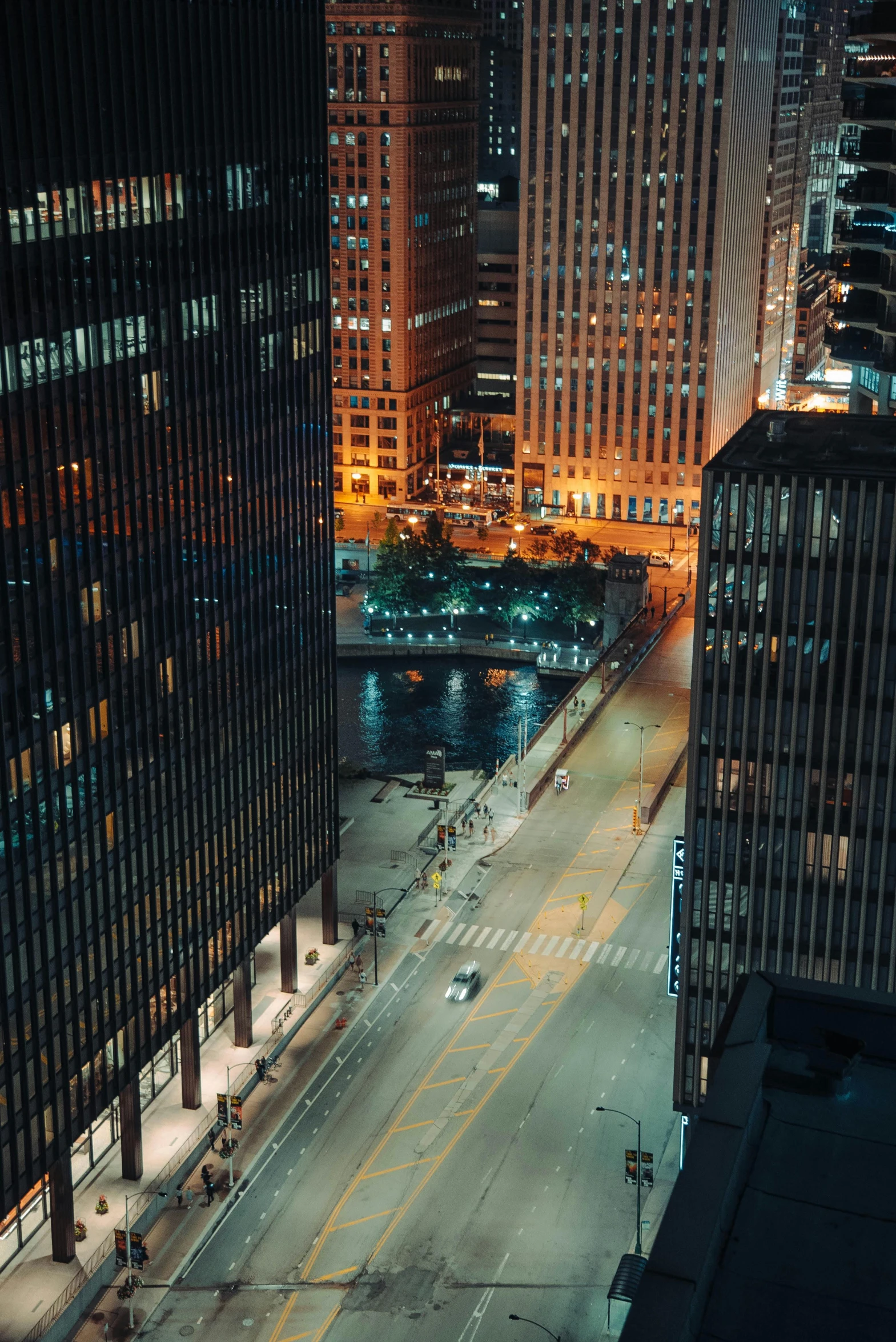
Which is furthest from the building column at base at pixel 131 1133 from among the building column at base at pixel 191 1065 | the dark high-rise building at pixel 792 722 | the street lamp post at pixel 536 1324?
the dark high-rise building at pixel 792 722

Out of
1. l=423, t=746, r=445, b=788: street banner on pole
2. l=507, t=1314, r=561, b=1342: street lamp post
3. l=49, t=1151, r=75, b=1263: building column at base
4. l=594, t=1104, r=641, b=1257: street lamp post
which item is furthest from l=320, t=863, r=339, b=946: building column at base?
l=507, t=1314, r=561, b=1342: street lamp post

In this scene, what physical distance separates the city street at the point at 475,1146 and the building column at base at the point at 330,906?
7.03m

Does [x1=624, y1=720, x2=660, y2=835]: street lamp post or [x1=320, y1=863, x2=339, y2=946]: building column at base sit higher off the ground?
[x1=320, y1=863, x2=339, y2=946]: building column at base

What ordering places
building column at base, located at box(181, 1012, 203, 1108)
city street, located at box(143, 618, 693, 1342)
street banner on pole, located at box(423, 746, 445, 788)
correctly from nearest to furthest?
city street, located at box(143, 618, 693, 1342) → building column at base, located at box(181, 1012, 203, 1108) → street banner on pole, located at box(423, 746, 445, 788)

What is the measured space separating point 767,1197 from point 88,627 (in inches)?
2888

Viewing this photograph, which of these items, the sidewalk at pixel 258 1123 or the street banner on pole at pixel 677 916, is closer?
the sidewalk at pixel 258 1123

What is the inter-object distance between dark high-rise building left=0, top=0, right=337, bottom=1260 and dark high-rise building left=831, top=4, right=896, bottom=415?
37711 millimetres

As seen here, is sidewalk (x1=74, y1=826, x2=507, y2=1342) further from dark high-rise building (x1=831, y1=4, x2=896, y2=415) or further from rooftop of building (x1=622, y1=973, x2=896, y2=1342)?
rooftop of building (x1=622, y1=973, x2=896, y2=1342)

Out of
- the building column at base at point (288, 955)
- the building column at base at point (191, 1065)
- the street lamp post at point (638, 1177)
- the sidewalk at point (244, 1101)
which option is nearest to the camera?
the sidewalk at point (244, 1101)

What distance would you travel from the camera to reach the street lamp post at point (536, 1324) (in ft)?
299

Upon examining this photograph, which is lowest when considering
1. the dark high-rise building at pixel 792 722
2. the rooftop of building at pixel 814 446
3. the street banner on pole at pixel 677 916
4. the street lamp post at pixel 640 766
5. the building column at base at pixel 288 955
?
the street lamp post at pixel 640 766

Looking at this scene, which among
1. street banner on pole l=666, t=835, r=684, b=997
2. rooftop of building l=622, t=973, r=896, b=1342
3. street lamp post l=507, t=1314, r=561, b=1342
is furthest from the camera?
street banner on pole l=666, t=835, r=684, b=997

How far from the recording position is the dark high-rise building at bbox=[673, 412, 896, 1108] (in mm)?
87625

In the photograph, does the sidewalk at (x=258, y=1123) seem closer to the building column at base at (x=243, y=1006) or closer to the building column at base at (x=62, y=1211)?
the building column at base at (x=243, y=1006)
